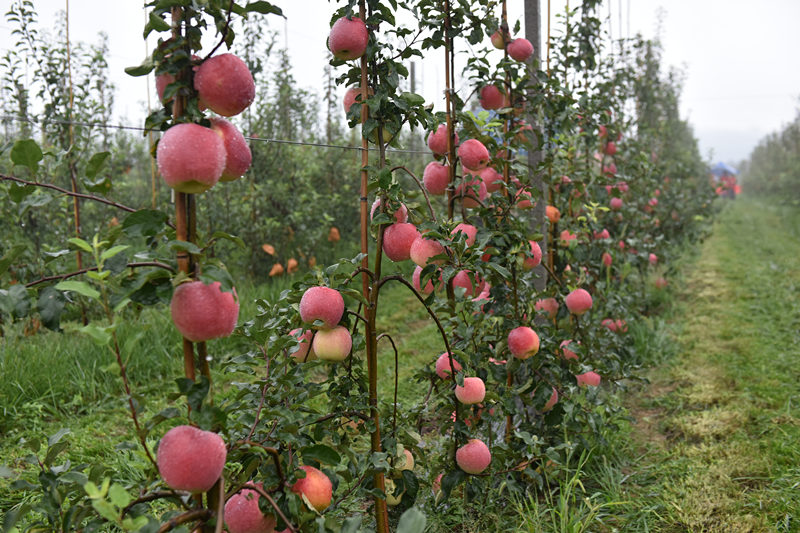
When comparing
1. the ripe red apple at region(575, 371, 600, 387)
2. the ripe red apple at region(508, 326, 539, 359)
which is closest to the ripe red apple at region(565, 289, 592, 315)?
the ripe red apple at region(575, 371, 600, 387)

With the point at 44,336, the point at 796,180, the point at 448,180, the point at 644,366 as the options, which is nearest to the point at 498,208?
the point at 448,180

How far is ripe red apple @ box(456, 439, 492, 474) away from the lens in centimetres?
158

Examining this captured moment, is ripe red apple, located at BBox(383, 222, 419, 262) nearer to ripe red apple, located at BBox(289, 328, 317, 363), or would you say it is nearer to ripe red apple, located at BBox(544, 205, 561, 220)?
ripe red apple, located at BBox(289, 328, 317, 363)

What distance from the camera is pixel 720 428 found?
252 cm

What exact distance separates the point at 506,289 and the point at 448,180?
428mm

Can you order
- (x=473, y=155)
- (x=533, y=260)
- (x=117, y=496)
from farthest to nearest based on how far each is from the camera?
1. (x=533, y=260)
2. (x=473, y=155)
3. (x=117, y=496)

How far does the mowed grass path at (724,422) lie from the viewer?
186cm

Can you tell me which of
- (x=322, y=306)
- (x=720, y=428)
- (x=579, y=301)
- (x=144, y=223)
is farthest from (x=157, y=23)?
(x=720, y=428)

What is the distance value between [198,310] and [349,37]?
29.3 inches

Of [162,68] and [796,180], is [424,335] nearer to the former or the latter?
[162,68]

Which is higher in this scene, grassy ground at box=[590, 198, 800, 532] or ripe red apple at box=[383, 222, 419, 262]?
A: ripe red apple at box=[383, 222, 419, 262]

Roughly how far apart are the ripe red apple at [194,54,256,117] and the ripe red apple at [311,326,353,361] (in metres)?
0.56

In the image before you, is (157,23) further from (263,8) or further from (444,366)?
(444,366)

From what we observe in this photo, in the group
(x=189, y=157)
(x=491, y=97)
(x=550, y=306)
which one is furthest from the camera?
(x=550, y=306)
